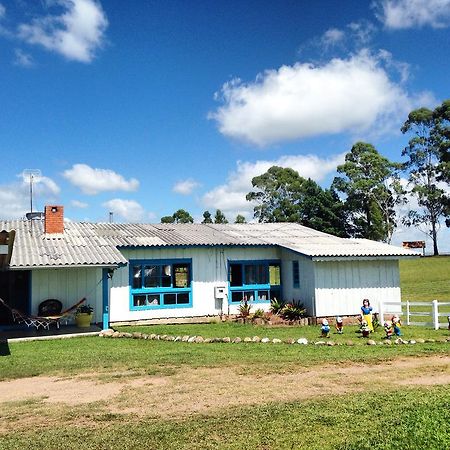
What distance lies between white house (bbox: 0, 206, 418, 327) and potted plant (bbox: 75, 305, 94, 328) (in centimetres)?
64

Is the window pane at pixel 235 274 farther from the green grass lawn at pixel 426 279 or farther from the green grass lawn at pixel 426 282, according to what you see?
the green grass lawn at pixel 426 279

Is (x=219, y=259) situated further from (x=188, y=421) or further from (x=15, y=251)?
(x=188, y=421)

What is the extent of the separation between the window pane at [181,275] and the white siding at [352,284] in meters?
5.01

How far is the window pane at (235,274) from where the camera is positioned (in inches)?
808

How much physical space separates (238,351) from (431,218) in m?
51.7

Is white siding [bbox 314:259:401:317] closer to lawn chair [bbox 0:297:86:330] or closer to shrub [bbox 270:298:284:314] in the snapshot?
shrub [bbox 270:298:284:314]

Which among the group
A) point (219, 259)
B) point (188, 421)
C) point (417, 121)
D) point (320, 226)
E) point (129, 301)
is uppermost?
point (417, 121)

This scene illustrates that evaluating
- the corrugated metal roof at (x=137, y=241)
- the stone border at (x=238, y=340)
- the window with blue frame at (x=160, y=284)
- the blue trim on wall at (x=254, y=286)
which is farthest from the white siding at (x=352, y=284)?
the stone border at (x=238, y=340)

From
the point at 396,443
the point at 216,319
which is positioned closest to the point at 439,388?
the point at 396,443

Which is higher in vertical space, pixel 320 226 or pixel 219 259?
pixel 320 226

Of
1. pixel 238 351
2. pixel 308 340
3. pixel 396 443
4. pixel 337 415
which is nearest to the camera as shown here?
pixel 396 443

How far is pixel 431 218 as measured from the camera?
2281 inches

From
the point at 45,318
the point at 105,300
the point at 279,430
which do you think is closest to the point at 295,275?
the point at 105,300

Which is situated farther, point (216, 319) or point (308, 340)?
point (216, 319)
